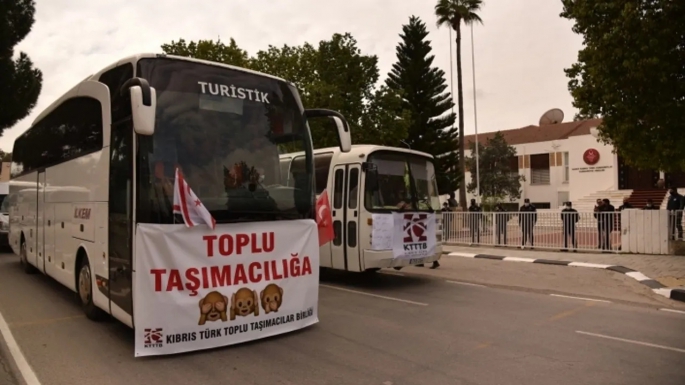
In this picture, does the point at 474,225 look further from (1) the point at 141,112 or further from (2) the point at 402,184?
(1) the point at 141,112

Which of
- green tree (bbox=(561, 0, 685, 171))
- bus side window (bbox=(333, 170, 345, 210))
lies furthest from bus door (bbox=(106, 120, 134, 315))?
green tree (bbox=(561, 0, 685, 171))

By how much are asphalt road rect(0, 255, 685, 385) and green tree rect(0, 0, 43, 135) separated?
699 inches

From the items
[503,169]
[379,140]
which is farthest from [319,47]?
[503,169]

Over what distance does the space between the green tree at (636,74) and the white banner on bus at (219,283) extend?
9676 mm

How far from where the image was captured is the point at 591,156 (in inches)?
1496

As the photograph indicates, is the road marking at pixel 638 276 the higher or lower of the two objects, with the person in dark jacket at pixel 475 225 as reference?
lower

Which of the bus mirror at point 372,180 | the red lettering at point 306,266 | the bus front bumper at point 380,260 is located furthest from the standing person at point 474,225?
the red lettering at point 306,266

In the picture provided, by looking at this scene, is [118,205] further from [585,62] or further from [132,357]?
[585,62]

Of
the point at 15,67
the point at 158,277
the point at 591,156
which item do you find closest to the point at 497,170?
the point at 591,156

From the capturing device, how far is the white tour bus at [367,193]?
10.1m

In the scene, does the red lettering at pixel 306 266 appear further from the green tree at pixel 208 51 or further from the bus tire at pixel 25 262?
the green tree at pixel 208 51

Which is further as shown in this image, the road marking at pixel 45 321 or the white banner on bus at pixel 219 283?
the road marking at pixel 45 321

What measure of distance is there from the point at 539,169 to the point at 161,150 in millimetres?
48550

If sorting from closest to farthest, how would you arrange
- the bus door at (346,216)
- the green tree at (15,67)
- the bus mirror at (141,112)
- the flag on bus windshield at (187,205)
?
the bus mirror at (141,112), the flag on bus windshield at (187,205), the bus door at (346,216), the green tree at (15,67)
